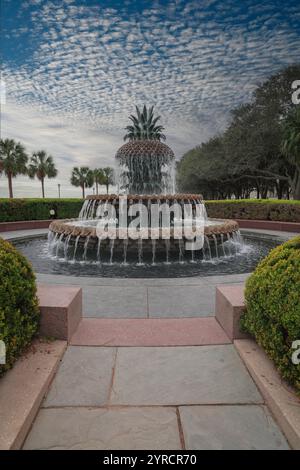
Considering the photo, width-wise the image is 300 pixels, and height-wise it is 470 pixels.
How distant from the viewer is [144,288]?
6.76 meters

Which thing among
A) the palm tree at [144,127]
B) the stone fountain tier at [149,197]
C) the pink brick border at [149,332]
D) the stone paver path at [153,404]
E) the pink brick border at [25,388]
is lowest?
the stone paver path at [153,404]

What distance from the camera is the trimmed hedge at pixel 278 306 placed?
290cm

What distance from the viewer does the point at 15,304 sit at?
3.36 meters

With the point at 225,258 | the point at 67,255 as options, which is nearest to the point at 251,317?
the point at 225,258

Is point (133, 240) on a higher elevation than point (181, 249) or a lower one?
higher

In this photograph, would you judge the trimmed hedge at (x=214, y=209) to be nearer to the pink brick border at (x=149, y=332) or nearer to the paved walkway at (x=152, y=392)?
the paved walkway at (x=152, y=392)

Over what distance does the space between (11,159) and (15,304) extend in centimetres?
5072

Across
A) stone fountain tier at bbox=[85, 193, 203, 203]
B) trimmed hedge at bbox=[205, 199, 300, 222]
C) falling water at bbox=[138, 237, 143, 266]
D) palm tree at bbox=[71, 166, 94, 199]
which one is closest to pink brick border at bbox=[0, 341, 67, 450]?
falling water at bbox=[138, 237, 143, 266]

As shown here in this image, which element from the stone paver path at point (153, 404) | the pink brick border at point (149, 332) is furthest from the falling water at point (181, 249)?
the stone paver path at point (153, 404)

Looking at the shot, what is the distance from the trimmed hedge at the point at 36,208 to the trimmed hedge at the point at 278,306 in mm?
18837

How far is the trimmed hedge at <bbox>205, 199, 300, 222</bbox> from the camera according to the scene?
1947 cm

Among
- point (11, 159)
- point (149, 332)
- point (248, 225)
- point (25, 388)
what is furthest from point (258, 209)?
point (11, 159)

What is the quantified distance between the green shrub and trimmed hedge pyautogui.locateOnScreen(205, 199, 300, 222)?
18.9 metres

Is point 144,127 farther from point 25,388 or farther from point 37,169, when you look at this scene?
point 37,169
